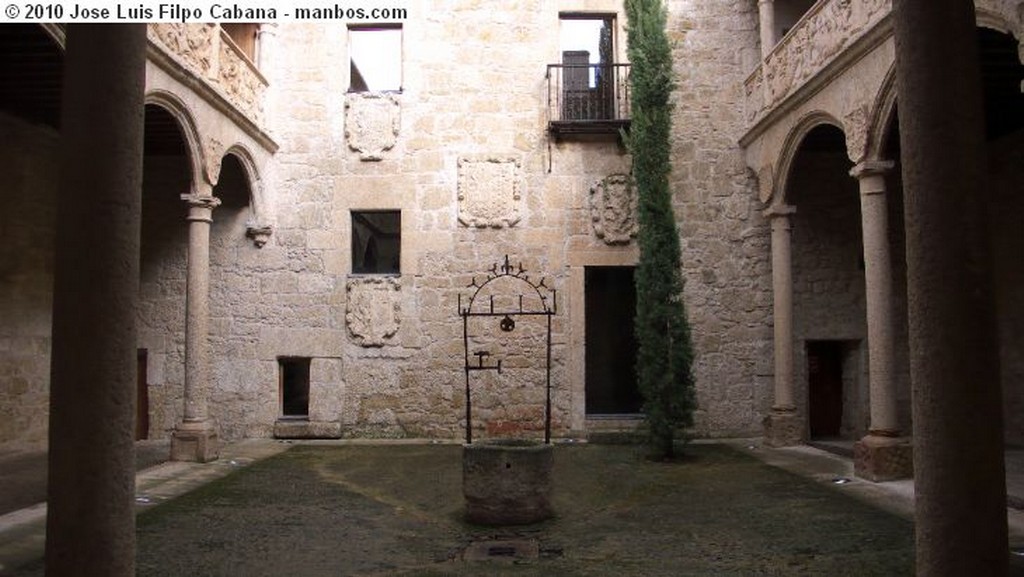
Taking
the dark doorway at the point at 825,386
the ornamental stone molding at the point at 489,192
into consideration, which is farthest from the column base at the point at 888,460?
the ornamental stone molding at the point at 489,192

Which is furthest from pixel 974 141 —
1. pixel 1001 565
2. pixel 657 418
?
pixel 657 418

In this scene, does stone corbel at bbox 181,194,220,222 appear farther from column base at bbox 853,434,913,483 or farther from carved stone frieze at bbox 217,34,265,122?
column base at bbox 853,434,913,483

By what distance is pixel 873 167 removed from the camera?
330 inches

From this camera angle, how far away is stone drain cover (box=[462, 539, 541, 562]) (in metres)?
5.30

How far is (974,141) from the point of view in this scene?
6.93ft

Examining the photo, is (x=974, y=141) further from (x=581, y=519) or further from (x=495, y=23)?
(x=495, y=23)

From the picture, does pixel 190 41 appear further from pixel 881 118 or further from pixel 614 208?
pixel 881 118

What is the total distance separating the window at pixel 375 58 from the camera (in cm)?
1227

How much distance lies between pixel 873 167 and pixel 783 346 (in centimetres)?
333

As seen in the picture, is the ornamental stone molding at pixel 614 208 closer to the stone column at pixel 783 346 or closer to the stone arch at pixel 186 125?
the stone column at pixel 783 346

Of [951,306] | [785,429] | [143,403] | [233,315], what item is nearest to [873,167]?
[785,429]

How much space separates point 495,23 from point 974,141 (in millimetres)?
10828

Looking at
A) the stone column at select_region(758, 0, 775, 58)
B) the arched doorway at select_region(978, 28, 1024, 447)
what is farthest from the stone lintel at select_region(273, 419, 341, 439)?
the arched doorway at select_region(978, 28, 1024, 447)

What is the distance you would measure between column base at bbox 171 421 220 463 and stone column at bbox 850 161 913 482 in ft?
25.2
